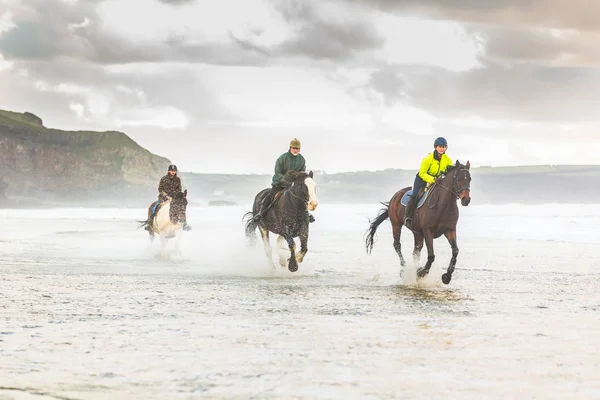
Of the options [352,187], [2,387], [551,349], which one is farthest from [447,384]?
[352,187]

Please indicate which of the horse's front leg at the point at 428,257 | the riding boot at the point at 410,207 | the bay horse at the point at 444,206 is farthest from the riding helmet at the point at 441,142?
the horse's front leg at the point at 428,257

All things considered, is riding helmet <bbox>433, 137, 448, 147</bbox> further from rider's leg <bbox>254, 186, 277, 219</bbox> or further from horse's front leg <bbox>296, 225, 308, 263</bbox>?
rider's leg <bbox>254, 186, 277, 219</bbox>

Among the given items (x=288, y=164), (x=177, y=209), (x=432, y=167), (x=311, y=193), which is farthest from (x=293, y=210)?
(x=177, y=209)

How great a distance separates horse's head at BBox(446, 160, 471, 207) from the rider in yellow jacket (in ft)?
1.43

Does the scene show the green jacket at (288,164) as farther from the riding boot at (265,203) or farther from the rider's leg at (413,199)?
the rider's leg at (413,199)

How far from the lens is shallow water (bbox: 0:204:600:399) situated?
607cm

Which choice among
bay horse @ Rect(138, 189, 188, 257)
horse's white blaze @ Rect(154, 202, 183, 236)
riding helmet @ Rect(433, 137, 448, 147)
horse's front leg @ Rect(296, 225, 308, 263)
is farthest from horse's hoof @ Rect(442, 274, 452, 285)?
horse's white blaze @ Rect(154, 202, 183, 236)

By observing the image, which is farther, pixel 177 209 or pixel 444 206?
pixel 177 209

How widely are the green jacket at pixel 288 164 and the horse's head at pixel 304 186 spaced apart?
0.49 m

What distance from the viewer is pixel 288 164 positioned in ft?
55.1

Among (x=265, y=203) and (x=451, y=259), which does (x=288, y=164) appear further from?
(x=451, y=259)

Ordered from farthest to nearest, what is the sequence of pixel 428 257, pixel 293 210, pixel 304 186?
1. pixel 293 210
2. pixel 304 186
3. pixel 428 257

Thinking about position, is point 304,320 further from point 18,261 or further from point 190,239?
point 190,239

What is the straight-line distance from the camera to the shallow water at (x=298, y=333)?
607cm
